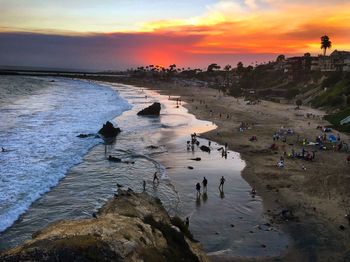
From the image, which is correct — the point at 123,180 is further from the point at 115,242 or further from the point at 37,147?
the point at 115,242

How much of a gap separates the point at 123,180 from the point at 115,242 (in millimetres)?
20723

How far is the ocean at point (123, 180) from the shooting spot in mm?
20948

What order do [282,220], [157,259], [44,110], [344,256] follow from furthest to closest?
1. [44,110]
2. [282,220]
3. [344,256]
4. [157,259]

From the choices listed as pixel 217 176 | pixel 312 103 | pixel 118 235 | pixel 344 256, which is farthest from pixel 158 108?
pixel 118 235

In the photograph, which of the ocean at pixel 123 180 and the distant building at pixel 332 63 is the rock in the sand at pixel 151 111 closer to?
the ocean at pixel 123 180

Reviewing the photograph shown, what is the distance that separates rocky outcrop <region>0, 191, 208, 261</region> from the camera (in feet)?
29.3

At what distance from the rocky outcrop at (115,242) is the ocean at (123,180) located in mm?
6603

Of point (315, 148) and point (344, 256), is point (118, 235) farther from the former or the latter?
point (315, 148)

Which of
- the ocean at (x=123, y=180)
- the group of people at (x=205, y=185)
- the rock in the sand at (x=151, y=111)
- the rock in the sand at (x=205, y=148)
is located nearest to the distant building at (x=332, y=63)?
the rock in the sand at (x=151, y=111)

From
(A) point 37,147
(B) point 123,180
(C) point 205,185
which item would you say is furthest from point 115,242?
(A) point 37,147

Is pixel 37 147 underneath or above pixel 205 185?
underneath

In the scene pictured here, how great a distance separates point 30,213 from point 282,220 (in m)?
15.1

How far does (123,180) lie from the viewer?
30.5 meters

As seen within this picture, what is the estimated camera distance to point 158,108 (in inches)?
2785
